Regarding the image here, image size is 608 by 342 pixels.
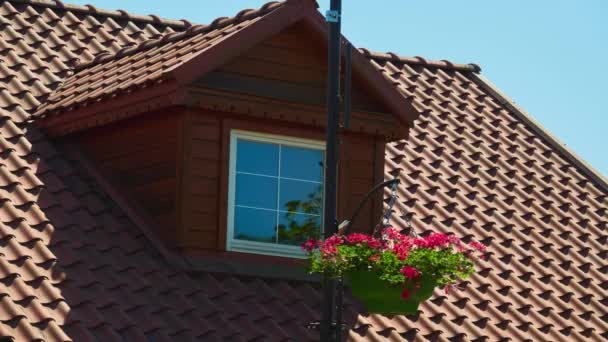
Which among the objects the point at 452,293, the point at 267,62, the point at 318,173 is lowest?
the point at 452,293

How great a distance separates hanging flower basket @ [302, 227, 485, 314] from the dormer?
2.18 metres

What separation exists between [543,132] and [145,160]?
608 cm

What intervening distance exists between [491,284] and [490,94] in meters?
4.26

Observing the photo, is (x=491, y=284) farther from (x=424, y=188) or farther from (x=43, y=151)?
(x=43, y=151)

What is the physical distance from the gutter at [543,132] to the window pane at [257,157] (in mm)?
5287

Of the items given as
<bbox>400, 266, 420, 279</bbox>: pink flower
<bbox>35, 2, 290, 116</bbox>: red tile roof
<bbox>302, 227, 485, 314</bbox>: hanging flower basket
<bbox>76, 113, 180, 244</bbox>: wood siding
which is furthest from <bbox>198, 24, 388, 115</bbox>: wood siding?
<bbox>400, 266, 420, 279</bbox>: pink flower

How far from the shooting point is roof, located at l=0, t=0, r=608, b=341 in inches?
555

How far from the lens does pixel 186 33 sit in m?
16.8

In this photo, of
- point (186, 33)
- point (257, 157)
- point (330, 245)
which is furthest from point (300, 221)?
point (330, 245)

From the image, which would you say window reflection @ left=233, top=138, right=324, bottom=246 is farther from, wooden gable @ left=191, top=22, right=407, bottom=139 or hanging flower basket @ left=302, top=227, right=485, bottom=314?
hanging flower basket @ left=302, top=227, right=485, bottom=314

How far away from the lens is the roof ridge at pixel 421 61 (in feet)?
66.0

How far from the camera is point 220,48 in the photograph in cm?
1537

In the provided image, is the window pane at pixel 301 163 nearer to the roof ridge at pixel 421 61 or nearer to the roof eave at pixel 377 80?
the roof eave at pixel 377 80

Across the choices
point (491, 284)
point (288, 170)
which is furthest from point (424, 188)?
point (288, 170)
